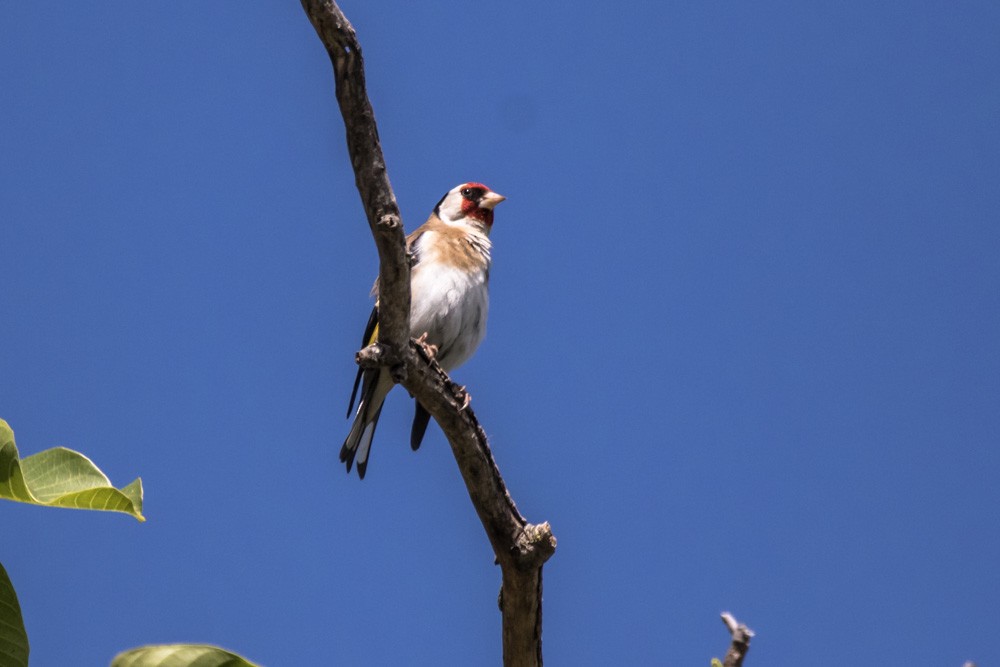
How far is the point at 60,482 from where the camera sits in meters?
1.94

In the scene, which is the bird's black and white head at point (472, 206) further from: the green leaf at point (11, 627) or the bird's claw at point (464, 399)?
the green leaf at point (11, 627)

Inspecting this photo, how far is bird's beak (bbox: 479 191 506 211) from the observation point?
7664 millimetres

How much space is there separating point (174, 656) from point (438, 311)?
4.81 m

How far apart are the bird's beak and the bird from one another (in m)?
0.48

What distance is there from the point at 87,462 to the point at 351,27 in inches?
81.2

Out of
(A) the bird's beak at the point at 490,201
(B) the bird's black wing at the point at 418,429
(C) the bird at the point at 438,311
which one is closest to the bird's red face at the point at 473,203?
(A) the bird's beak at the point at 490,201

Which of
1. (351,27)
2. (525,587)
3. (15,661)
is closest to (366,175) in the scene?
(351,27)

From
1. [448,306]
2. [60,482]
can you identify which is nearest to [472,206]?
[448,306]

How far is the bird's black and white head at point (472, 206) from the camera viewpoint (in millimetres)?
7602

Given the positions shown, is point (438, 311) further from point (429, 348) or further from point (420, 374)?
point (420, 374)

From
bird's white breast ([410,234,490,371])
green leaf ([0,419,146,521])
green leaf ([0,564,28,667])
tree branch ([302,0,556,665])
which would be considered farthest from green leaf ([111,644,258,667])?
bird's white breast ([410,234,490,371])

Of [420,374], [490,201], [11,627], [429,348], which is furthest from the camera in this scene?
[490,201]

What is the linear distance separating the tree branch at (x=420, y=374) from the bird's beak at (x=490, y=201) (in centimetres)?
321

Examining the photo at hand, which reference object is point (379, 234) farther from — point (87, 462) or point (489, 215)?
point (489, 215)
